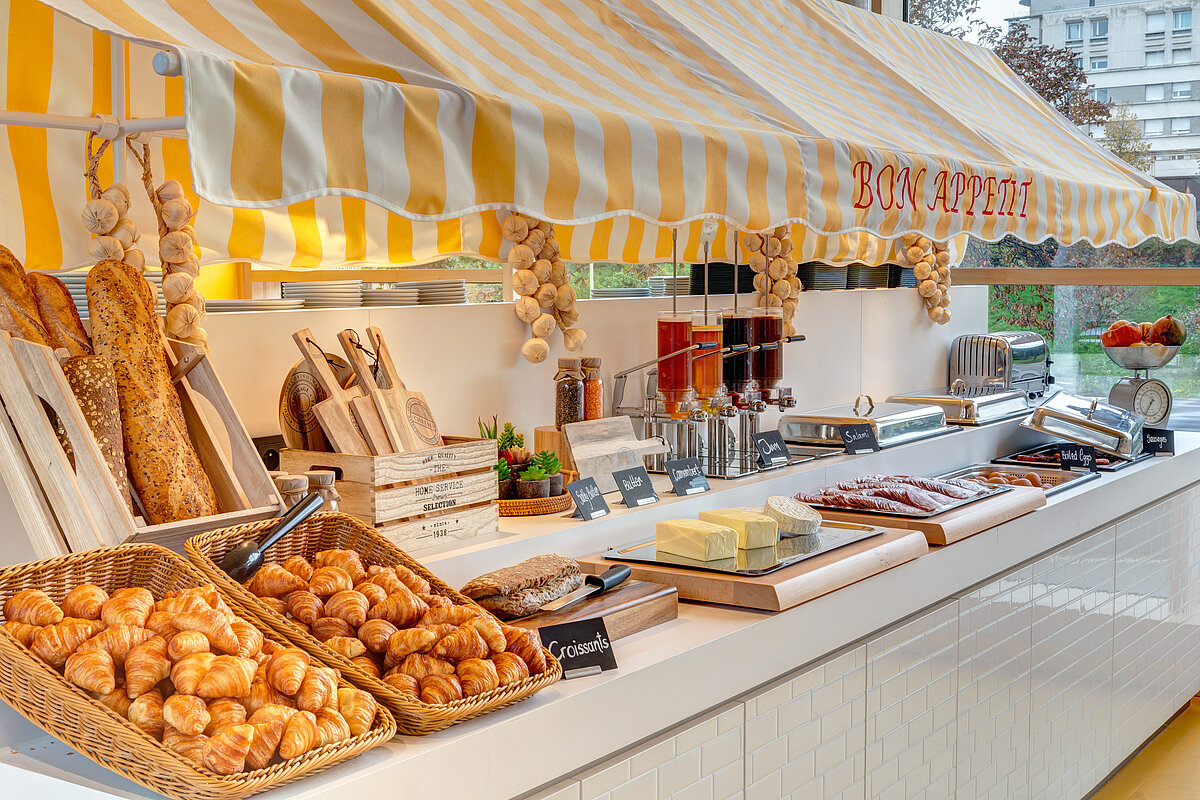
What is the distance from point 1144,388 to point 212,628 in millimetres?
4252

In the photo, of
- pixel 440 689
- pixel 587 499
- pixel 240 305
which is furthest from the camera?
pixel 240 305

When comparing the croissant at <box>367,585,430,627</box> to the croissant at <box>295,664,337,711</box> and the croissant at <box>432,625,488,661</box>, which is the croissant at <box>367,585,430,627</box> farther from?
the croissant at <box>295,664,337,711</box>

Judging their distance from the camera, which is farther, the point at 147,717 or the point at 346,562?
the point at 346,562

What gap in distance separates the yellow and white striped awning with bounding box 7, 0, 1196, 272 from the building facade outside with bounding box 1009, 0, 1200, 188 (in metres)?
1.67

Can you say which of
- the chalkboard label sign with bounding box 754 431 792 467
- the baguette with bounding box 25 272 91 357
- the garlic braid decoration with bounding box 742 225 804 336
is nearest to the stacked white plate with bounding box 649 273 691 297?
the garlic braid decoration with bounding box 742 225 804 336

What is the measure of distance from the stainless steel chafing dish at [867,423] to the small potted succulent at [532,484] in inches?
52.2

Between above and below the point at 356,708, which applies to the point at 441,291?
above

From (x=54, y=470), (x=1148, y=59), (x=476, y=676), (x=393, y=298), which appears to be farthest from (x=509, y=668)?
(x=1148, y=59)

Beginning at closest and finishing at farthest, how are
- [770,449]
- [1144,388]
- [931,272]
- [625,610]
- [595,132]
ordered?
1. [595,132]
2. [625,610]
3. [770,449]
4. [1144,388]
5. [931,272]

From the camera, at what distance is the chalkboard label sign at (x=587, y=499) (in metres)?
2.71

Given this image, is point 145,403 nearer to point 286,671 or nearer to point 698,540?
point 286,671

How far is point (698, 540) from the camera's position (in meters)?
2.48

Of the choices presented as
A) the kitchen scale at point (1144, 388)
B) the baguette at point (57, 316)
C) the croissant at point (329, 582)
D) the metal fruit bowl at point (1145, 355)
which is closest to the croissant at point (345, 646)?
the croissant at point (329, 582)

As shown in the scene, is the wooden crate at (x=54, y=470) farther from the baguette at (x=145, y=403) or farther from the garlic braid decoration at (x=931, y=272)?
the garlic braid decoration at (x=931, y=272)
